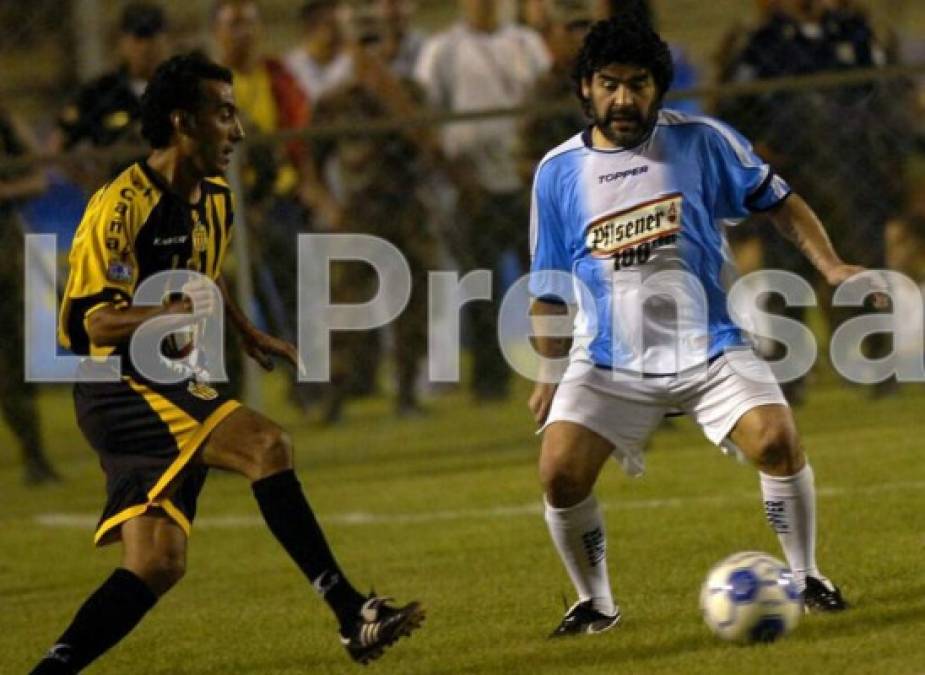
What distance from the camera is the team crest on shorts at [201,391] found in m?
6.30

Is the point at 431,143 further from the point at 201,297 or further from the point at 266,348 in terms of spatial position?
the point at 201,297

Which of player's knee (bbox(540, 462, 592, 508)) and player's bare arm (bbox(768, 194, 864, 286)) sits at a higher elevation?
player's bare arm (bbox(768, 194, 864, 286))

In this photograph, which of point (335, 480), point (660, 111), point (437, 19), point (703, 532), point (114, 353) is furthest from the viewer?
point (437, 19)

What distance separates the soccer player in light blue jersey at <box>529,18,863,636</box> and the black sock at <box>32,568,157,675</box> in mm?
1322

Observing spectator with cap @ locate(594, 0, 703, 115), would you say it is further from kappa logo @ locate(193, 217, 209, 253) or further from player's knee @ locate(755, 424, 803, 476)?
kappa logo @ locate(193, 217, 209, 253)

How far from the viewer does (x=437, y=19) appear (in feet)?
71.3

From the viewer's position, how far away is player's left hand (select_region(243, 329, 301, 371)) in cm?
659

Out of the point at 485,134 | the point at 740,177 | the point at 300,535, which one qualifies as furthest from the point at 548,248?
the point at 485,134

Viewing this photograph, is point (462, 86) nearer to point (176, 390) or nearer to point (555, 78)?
point (555, 78)

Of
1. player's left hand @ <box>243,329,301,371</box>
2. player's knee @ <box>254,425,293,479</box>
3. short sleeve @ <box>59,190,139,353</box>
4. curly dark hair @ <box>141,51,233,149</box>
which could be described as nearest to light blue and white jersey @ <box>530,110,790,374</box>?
player's left hand @ <box>243,329,301,371</box>

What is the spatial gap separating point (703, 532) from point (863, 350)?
428 centimetres

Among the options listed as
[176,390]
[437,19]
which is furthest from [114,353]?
[437,19]

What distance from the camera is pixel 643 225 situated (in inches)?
260

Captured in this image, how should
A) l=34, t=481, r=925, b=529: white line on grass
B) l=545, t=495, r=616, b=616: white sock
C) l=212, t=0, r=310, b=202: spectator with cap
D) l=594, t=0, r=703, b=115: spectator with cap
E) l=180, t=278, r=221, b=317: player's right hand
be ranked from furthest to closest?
l=212, t=0, r=310, b=202: spectator with cap
l=594, t=0, r=703, b=115: spectator with cap
l=34, t=481, r=925, b=529: white line on grass
l=545, t=495, r=616, b=616: white sock
l=180, t=278, r=221, b=317: player's right hand
